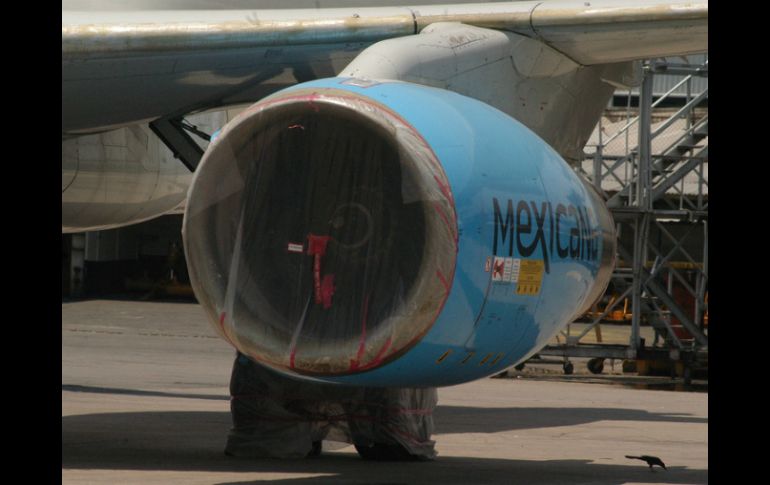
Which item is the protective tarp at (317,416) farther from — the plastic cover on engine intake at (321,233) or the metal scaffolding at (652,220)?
the metal scaffolding at (652,220)

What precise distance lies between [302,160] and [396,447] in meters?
2.73

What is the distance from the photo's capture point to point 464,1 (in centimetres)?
953

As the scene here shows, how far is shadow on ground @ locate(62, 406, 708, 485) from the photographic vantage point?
30.7 feet

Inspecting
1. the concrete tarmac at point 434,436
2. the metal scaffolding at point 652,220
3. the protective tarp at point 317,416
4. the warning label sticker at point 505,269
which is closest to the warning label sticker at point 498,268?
the warning label sticker at point 505,269

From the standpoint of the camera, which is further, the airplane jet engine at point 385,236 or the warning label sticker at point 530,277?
the warning label sticker at point 530,277

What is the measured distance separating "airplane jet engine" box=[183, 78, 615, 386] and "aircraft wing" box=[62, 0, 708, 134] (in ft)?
3.47

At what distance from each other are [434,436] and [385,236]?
475cm

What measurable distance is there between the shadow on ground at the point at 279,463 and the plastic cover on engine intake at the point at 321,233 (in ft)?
4.89

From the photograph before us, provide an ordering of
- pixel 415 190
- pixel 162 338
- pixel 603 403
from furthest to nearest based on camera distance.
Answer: pixel 162 338 → pixel 603 403 → pixel 415 190

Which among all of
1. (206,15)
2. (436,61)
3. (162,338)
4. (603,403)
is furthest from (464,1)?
(162,338)

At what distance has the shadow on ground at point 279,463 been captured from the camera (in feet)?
30.7

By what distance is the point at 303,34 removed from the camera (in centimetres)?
900
